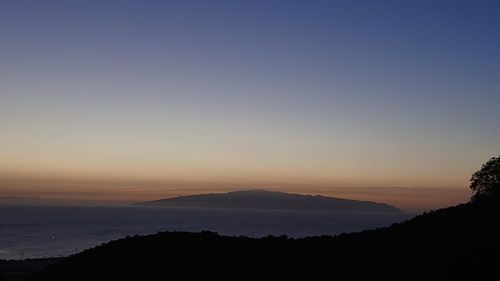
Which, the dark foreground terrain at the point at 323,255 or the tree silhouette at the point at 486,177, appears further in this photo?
the tree silhouette at the point at 486,177

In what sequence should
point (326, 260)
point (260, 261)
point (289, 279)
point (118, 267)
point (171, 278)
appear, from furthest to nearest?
point (118, 267)
point (260, 261)
point (171, 278)
point (326, 260)
point (289, 279)

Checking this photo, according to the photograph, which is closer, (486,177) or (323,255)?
(323,255)

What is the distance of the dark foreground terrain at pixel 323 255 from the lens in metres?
20.4

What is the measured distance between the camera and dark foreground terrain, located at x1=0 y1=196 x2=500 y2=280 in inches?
803

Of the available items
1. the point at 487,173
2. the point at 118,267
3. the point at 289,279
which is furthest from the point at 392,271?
the point at 487,173

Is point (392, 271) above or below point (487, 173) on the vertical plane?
below

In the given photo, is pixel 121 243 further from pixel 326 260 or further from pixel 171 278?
pixel 326 260

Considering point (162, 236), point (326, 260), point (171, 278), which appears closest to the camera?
point (326, 260)

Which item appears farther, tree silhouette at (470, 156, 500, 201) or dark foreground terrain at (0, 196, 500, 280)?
tree silhouette at (470, 156, 500, 201)

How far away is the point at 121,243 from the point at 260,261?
932 centimetres

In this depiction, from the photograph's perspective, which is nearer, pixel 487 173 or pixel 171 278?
pixel 171 278

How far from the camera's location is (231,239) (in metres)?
33.1

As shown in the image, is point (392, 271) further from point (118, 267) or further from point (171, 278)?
point (118, 267)

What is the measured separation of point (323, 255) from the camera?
26.8m
